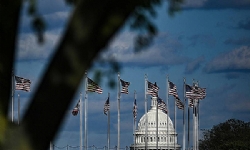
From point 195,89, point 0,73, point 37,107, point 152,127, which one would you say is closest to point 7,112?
point 0,73

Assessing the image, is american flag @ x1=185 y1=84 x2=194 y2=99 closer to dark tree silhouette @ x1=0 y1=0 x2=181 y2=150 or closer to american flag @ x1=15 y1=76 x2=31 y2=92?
american flag @ x1=15 y1=76 x2=31 y2=92

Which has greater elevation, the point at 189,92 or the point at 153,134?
the point at 153,134

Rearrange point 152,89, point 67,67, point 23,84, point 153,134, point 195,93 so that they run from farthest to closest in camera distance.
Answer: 1. point 153,134
2. point 152,89
3. point 195,93
4. point 23,84
5. point 67,67

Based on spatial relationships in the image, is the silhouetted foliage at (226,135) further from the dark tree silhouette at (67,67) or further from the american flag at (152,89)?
the dark tree silhouette at (67,67)

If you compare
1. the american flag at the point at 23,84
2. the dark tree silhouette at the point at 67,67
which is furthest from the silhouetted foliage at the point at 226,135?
the dark tree silhouette at the point at 67,67

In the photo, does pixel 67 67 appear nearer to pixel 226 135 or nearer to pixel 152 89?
pixel 152 89

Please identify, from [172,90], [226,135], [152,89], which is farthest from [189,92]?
[226,135]

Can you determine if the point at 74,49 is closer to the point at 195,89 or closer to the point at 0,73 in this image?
the point at 0,73

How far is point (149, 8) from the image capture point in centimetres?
799

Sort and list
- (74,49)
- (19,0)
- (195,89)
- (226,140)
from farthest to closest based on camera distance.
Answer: (226,140) → (195,89) → (19,0) → (74,49)

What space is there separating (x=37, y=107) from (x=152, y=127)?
173116 mm

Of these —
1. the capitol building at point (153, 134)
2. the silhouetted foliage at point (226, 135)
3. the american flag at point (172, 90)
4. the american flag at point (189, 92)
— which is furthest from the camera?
the capitol building at point (153, 134)

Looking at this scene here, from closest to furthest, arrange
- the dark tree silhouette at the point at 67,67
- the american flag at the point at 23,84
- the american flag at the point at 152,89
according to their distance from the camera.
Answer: the dark tree silhouette at the point at 67,67
the american flag at the point at 23,84
the american flag at the point at 152,89

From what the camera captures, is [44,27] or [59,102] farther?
[44,27]
